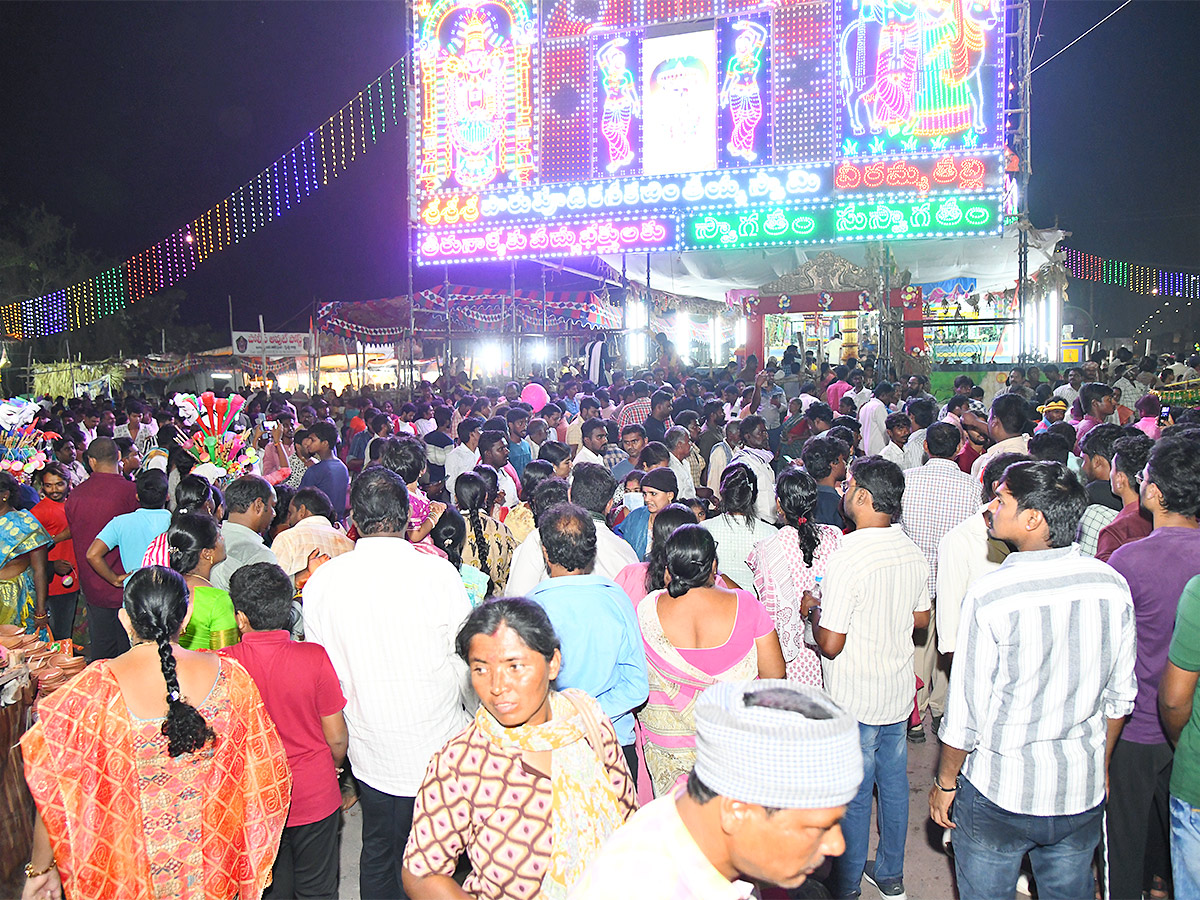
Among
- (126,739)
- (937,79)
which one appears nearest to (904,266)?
(937,79)

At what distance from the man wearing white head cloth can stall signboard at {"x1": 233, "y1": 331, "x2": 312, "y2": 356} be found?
2418 centimetres

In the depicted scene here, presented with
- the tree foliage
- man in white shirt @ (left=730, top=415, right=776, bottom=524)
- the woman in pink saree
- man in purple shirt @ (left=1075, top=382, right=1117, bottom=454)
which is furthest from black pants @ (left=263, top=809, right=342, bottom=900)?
the tree foliage

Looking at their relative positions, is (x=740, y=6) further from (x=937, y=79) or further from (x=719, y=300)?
(x=719, y=300)

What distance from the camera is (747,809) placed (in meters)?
1.38

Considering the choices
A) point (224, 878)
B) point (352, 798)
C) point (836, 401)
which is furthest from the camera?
point (836, 401)

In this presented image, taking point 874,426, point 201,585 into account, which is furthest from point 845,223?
point 201,585

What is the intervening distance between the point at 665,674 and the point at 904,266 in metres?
16.0

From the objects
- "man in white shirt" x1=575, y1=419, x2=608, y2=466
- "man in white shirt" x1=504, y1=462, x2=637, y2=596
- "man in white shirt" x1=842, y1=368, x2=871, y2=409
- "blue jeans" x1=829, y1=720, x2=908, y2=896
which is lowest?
"blue jeans" x1=829, y1=720, x2=908, y2=896

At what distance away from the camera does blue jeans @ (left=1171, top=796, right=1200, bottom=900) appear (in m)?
2.63

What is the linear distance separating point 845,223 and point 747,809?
46.5 ft

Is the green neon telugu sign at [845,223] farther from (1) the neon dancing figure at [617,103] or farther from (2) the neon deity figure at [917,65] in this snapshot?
(1) the neon dancing figure at [617,103]

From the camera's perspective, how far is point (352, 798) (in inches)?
184

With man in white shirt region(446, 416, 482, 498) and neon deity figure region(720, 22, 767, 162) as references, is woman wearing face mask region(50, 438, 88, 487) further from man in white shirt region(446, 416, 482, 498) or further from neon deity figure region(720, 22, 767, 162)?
neon deity figure region(720, 22, 767, 162)

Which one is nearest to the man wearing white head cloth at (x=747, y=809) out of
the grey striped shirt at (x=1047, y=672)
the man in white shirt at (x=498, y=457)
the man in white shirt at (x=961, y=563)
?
the grey striped shirt at (x=1047, y=672)
